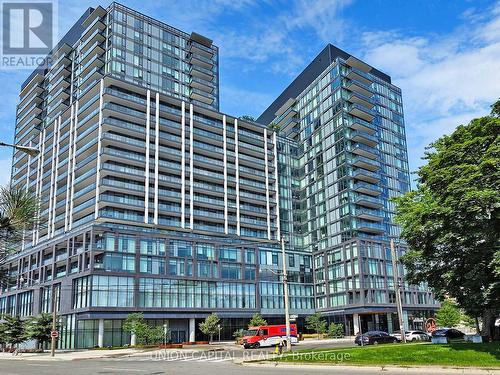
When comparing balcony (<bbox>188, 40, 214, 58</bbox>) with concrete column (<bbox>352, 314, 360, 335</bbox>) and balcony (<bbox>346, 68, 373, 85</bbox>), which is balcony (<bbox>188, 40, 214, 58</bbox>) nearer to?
balcony (<bbox>346, 68, 373, 85</bbox>)

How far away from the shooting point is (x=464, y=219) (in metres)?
23.8

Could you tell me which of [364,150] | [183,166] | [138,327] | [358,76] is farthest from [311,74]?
[138,327]

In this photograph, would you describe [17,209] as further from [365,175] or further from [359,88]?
[359,88]

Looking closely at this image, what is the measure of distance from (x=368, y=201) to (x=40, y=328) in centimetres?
6584

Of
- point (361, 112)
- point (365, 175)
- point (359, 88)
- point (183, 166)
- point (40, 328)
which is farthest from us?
point (359, 88)

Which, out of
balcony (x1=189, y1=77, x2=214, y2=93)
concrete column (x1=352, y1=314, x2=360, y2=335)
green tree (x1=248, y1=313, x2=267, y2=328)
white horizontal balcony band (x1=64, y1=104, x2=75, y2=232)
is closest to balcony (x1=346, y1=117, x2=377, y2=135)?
balcony (x1=189, y1=77, x2=214, y2=93)

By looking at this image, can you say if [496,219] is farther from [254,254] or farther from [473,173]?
[254,254]

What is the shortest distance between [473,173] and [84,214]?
7245cm

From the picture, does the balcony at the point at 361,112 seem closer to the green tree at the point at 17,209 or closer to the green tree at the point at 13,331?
the green tree at the point at 13,331

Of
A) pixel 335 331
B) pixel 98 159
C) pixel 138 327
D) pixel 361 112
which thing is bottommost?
pixel 335 331

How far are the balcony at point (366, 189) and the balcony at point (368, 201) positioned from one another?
1076mm

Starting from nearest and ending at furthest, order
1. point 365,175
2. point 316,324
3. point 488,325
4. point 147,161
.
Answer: point 488,325
point 316,324
point 147,161
point 365,175

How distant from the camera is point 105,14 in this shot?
99.2m

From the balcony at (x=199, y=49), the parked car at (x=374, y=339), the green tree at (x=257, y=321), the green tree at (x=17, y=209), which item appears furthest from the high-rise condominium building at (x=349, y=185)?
the green tree at (x=17, y=209)
